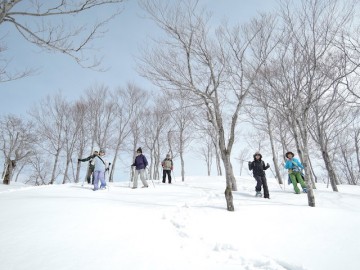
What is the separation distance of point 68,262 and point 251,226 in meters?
3.54

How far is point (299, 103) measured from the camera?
783 cm

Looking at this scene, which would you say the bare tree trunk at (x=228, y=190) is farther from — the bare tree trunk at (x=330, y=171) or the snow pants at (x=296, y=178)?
the bare tree trunk at (x=330, y=171)

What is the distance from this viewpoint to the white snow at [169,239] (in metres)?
3.02

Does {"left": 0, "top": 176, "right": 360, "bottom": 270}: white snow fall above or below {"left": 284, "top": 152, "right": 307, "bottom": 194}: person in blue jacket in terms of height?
below

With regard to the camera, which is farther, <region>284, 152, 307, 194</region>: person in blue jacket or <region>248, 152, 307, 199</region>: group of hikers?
<region>284, 152, 307, 194</region>: person in blue jacket

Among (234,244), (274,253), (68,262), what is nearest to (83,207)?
(68,262)

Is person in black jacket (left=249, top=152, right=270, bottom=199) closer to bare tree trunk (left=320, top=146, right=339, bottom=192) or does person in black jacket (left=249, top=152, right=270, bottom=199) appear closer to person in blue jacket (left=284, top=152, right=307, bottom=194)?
person in blue jacket (left=284, top=152, right=307, bottom=194)

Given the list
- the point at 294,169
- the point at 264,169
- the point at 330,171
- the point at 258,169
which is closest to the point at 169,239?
the point at 258,169

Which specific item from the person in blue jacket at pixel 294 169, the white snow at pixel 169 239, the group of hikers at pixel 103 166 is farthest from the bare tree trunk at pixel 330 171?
the group of hikers at pixel 103 166

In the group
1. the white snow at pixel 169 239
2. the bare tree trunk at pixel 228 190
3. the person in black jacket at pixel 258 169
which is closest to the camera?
the white snow at pixel 169 239

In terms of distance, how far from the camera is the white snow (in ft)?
9.92

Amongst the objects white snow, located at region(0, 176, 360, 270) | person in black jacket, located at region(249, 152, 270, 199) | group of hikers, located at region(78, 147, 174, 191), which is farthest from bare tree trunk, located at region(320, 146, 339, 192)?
group of hikers, located at region(78, 147, 174, 191)

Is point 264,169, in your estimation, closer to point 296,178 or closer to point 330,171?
point 296,178

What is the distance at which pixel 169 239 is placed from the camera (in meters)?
3.98
